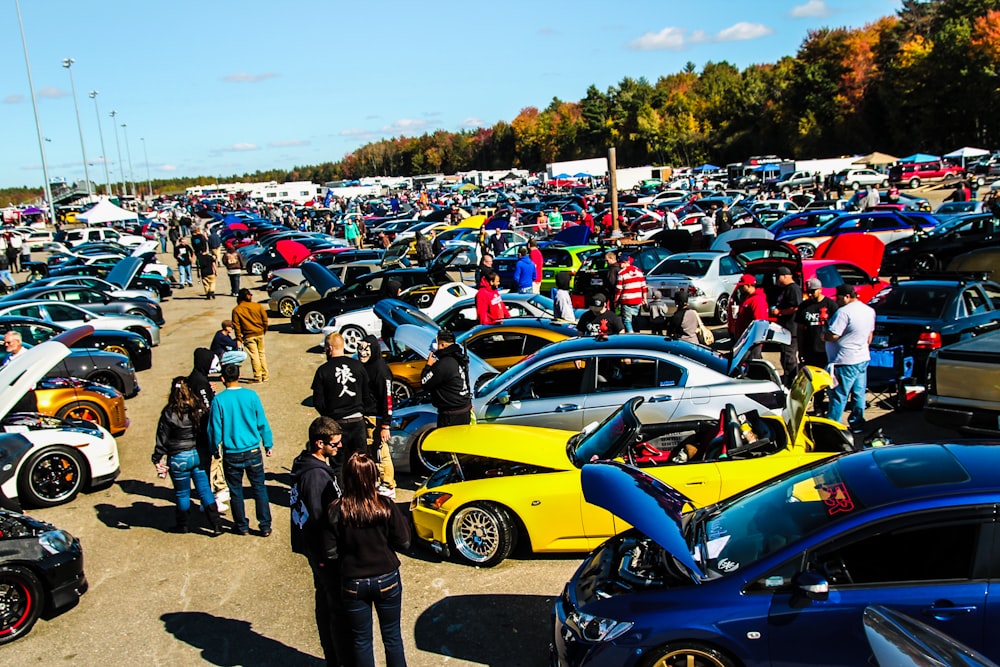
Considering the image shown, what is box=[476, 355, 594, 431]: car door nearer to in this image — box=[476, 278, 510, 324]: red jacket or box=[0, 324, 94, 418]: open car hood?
box=[476, 278, 510, 324]: red jacket

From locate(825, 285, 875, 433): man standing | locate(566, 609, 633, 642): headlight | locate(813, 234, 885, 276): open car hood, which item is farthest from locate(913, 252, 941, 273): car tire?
locate(566, 609, 633, 642): headlight

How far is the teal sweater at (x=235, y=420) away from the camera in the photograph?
7211 millimetres

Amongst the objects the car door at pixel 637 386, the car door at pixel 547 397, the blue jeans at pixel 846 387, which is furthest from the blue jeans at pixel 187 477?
the blue jeans at pixel 846 387

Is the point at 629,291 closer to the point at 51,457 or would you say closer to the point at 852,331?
the point at 852,331

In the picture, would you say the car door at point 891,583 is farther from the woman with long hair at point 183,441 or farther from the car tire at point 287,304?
the car tire at point 287,304

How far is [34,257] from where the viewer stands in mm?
42312

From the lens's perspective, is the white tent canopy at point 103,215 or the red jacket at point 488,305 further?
the white tent canopy at point 103,215

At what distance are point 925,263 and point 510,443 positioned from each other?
16.8 meters

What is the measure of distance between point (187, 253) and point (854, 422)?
81.6 feet

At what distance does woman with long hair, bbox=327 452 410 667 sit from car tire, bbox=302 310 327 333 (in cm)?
1400

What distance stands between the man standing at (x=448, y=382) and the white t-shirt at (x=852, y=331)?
422 centimetres

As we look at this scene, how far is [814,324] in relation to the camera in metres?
10.2

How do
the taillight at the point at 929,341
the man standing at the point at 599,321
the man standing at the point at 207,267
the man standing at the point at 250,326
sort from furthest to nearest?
1. the man standing at the point at 207,267
2. the man standing at the point at 250,326
3. the man standing at the point at 599,321
4. the taillight at the point at 929,341

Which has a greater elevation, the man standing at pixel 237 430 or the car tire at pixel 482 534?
the man standing at pixel 237 430
